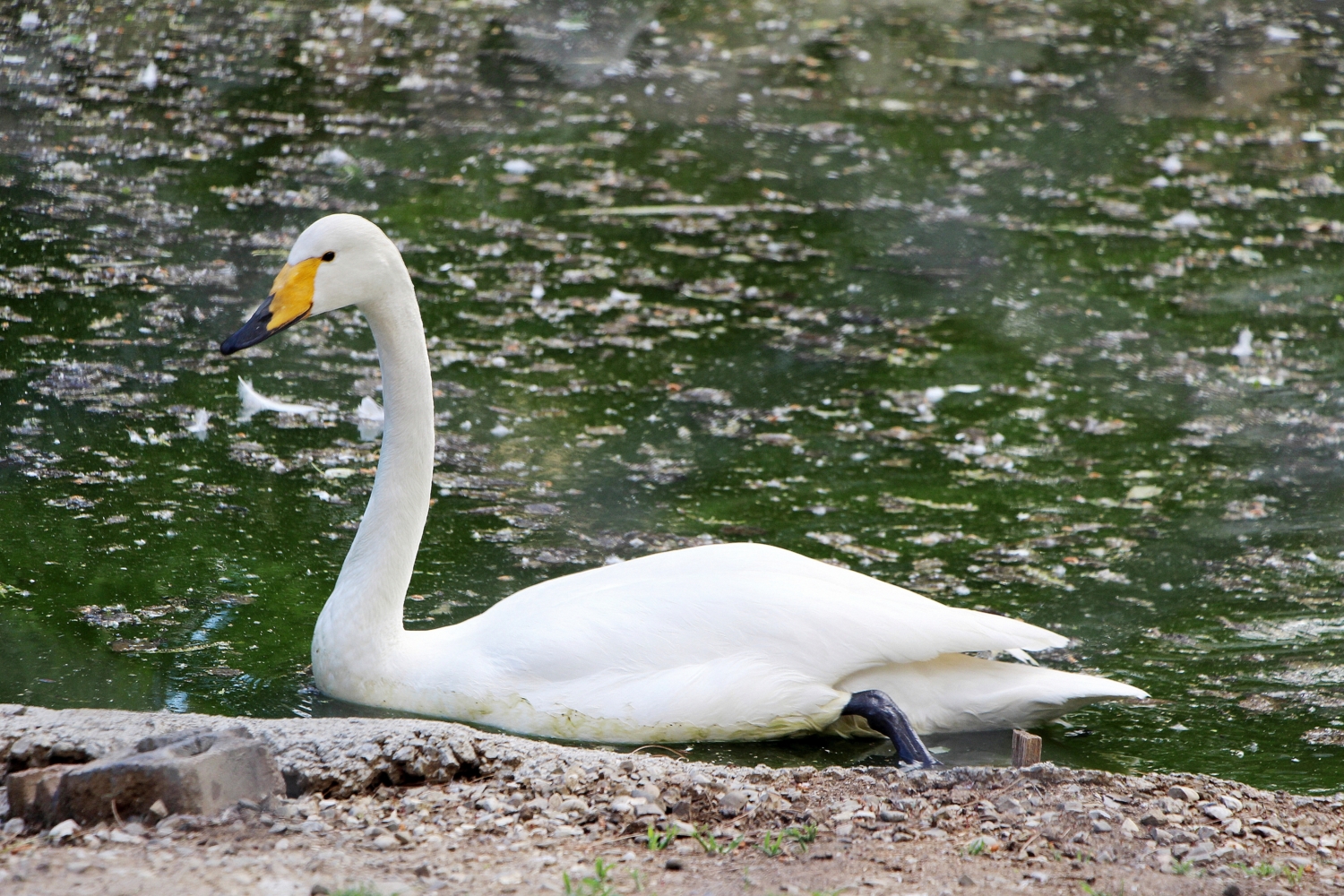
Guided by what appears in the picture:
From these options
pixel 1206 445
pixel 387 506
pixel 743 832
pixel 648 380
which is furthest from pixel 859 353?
pixel 743 832

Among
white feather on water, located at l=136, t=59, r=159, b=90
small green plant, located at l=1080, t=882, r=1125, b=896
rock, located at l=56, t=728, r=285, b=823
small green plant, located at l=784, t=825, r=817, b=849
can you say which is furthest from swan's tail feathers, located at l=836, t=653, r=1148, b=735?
white feather on water, located at l=136, t=59, r=159, b=90

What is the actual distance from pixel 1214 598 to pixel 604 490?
2477mm

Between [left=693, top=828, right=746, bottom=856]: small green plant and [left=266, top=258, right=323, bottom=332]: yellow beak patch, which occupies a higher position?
[left=266, top=258, right=323, bottom=332]: yellow beak patch

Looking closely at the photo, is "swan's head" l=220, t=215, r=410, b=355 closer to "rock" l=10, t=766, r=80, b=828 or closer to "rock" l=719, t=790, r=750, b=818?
"rock" l=10, t=766, r=80, b=828

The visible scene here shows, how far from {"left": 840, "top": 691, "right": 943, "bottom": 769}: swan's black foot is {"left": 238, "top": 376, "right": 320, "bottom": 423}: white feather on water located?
3.26 m

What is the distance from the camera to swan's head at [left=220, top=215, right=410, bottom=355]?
482cm

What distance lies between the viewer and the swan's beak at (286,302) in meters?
4.81

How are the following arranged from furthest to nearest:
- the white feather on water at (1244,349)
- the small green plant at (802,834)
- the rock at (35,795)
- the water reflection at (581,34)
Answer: the water reflection at (581,34)
the white feather on water at (1244,349)
the small green plant at (802,834)
the rock at (35,795)

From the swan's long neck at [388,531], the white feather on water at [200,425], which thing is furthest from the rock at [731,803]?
A: the white feather on water at [200,425]

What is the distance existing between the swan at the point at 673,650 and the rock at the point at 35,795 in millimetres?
1338

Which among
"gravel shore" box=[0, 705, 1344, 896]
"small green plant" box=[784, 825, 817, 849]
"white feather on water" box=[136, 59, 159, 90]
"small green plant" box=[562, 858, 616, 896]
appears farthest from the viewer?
"white feather on water" box=[136, 59, 159, 90]

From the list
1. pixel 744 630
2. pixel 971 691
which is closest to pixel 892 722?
pixel 971 691

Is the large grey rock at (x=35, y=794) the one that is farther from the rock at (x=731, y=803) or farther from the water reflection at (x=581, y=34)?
the water reflection at (x=581, y=34)

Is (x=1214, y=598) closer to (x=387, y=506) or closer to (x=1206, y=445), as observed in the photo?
(x=1206, y=445)
